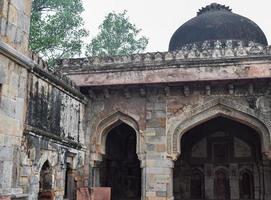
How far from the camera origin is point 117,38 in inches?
717

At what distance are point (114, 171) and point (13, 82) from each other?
5.99m

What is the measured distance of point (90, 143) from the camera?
867 cm

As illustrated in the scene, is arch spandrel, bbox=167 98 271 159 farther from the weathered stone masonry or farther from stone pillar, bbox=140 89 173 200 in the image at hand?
the weathered stone masonry

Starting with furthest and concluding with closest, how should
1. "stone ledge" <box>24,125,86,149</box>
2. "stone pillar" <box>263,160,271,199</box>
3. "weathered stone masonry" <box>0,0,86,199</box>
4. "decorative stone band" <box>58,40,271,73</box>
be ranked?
"stone pillar" <box>263,160,271,199</box>, "decorative stone band" <box>58,40,271,73</box>, "stone ledge" <box>24,125,86,149</box>, "weathered stone masonry" <box>0,0,86,199</box>

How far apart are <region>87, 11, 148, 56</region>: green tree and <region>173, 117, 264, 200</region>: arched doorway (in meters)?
7.67

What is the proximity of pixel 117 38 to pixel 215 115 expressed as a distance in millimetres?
10786

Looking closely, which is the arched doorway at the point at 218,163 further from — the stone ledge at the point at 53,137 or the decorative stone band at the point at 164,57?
the stone ledge at the point at 53,137

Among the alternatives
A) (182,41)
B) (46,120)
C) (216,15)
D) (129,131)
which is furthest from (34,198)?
(216,15)

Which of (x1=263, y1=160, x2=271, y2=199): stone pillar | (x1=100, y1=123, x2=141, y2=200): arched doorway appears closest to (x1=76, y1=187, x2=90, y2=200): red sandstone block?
(x1=100, y1=123, x2=141, y2=200): arched doorway

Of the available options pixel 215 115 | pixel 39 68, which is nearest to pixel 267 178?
pixel 215 115

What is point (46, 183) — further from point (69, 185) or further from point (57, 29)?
point (57, 29)

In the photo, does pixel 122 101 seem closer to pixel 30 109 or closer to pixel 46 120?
pixel 46 120

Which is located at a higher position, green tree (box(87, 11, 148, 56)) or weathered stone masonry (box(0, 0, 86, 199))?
green tree (box(87, 11, 148, 56))

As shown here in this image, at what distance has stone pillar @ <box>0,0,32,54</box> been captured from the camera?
520 centimetres
